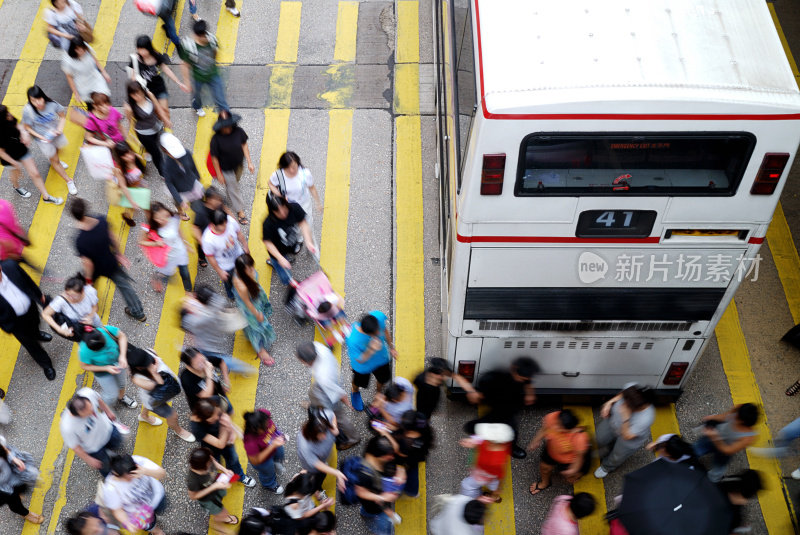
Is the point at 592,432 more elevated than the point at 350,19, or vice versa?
the point at 350,19

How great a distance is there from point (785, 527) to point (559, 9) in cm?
519

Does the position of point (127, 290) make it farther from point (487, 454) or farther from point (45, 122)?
point (487, 454)

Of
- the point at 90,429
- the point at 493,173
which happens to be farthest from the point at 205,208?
the point at 493,173

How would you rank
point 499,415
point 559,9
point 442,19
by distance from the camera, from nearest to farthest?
point 559,9, point 499,415, point 442,19

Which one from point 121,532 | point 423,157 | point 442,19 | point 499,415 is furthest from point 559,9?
point 121,532

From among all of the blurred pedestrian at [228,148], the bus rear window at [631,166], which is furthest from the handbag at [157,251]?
the bus rear window at [631,166]

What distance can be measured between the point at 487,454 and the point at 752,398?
3.54m

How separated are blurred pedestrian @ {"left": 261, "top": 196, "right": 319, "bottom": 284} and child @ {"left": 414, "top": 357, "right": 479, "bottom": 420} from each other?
6.84 ft

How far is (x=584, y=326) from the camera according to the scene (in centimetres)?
638

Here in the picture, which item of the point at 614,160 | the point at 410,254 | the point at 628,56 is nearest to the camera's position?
the point at 628,56

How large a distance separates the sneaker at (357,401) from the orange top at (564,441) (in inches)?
82.7

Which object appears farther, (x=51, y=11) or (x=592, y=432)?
(x=51, y=11)

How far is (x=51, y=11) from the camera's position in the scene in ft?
31.2

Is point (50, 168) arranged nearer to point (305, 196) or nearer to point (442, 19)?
point (305, 196)
